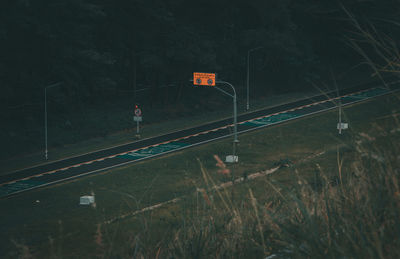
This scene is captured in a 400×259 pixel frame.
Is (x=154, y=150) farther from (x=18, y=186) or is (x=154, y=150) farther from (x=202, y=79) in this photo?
(x=18, y=186)

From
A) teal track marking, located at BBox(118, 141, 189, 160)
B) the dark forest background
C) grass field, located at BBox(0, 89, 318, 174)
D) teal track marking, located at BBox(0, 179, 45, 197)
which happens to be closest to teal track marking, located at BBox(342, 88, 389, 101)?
the dark forest background

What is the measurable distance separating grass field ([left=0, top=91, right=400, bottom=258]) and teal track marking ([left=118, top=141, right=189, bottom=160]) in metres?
1.89

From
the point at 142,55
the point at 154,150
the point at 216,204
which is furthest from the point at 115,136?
the point at 216,204

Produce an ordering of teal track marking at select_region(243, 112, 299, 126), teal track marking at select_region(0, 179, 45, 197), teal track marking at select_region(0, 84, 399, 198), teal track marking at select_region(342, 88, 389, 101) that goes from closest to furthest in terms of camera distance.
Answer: teal track marking at select_region(0, 179, 45, 197), teal track marking at select_region(0, 84, 399, 198), teal track marking at select_region(243, 112, 299, 126), teal track marking at select_region(342, 88, 389, 101)

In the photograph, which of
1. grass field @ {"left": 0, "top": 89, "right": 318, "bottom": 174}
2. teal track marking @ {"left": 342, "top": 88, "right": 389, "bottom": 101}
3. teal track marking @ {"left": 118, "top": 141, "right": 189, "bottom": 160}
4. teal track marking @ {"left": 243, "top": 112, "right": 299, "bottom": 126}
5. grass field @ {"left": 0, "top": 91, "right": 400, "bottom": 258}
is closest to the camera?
grass field @ {"left": 0, "top": 91, "right": 400, "bottom": 258}

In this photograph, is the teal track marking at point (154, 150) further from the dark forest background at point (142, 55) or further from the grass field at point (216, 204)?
the dark forest background at point (142, 55)

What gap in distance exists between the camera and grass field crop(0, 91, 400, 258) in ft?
12.8

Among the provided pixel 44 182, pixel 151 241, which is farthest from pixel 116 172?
→ pixel 151 241

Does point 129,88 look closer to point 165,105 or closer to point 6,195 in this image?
point 165,105

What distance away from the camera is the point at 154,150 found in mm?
46906

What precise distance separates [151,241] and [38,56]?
4935 cm

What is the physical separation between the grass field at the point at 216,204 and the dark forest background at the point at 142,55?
12.6 m

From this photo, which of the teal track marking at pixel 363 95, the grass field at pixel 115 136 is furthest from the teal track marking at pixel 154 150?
the teal track marking at pixel 363 95

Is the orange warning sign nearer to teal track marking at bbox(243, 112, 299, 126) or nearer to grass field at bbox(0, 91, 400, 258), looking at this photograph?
grass field at bbox(0, 91, 400, 258)
